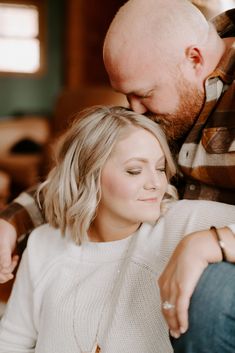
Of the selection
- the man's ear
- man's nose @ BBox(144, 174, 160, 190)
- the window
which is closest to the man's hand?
man's nose @ BBox(144, 174, 160, 190)

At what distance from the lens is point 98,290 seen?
1.34 metres

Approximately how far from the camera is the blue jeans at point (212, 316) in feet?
3.35

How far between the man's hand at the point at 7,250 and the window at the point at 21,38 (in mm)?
5185

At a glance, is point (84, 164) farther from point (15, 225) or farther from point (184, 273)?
point (184, 273)

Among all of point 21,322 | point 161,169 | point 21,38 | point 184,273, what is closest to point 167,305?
point 184,273

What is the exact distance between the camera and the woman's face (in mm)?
1331

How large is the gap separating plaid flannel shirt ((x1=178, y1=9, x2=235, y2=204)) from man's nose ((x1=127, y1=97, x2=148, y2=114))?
15 cm

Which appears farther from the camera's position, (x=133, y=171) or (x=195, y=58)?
(x=195, y=58)

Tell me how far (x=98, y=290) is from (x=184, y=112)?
56 centimetres

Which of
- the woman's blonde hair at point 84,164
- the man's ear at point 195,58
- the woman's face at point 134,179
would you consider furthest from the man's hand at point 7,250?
the man's ear at point 195,58

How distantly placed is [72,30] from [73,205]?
5.15 meters

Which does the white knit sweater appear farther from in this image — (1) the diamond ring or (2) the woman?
(1) the diamond ring

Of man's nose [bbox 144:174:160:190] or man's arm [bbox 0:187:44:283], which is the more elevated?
man's nose [bbox 144:174:160:190]

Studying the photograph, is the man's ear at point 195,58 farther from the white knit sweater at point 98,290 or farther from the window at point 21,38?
the window at point 21,38
